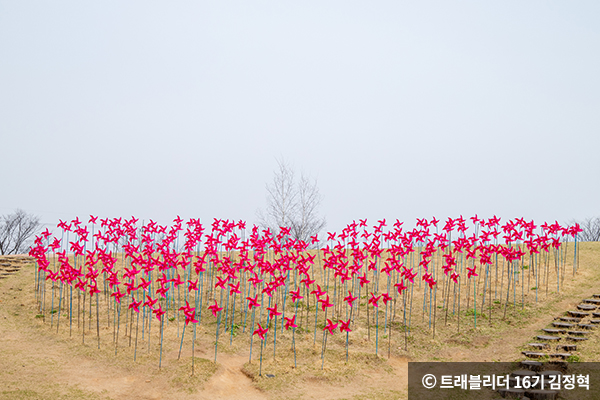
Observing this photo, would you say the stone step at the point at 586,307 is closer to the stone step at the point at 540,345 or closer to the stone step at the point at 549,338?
the stone step at the point at 549,338

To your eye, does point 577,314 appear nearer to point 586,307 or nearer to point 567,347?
point 586,307

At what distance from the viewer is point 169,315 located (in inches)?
534

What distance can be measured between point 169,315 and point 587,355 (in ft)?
32.5

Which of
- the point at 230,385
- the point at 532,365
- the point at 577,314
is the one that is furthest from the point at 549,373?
the point at 230,385

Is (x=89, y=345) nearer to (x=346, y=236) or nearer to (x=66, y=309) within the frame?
(x=66, y=309)

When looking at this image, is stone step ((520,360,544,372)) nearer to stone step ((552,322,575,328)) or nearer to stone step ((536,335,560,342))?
stone step ((536,335,560,342))

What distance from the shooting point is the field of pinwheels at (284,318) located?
10.0 m

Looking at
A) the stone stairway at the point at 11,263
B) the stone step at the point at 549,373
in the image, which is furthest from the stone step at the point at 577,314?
the stone stairway at the point at 11,263

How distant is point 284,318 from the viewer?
38.3 feet

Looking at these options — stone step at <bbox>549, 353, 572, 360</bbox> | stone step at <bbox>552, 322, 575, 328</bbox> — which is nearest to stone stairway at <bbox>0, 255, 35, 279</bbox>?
stone step at <bbox>549, 353, 572, 360</bbox>

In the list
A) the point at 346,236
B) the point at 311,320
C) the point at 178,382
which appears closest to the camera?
the point at 178,382

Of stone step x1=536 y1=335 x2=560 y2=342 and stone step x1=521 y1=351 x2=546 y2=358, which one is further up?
stone step x1=536 y1=335 x2=560 y2=342

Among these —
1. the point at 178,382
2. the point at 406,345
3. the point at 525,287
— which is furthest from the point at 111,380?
the point at 525,287

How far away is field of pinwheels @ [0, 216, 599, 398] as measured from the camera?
32.9 feet
